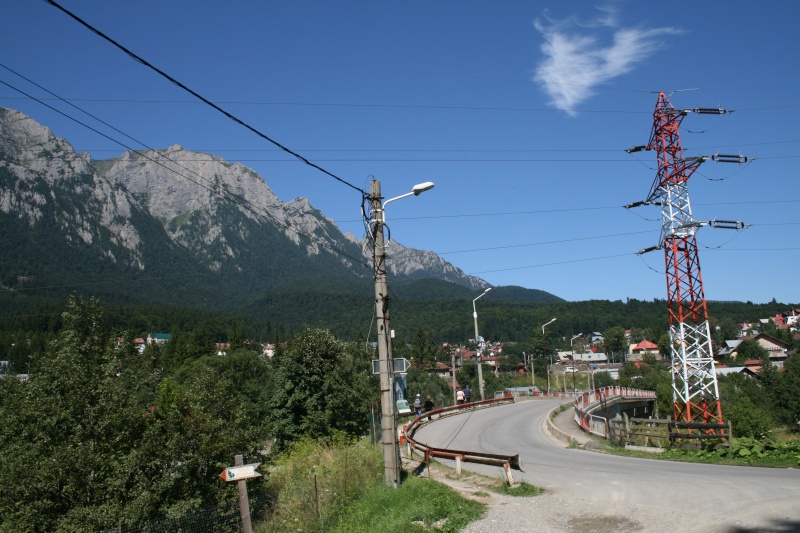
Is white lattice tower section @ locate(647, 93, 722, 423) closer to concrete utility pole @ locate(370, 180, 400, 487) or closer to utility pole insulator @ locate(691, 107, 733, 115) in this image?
utility pole insulator @ locate(691, 107, 733, 115)

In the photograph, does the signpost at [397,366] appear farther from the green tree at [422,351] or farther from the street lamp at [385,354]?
the green tree at [422,351]

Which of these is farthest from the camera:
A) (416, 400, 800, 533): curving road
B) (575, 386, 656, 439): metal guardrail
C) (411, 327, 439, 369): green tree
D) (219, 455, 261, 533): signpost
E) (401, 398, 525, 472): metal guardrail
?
(411, 327, 439, 369): green tree

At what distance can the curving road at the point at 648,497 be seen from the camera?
11.1m

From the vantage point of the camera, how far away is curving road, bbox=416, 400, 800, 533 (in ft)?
36.3

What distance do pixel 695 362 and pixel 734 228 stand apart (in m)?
7.17

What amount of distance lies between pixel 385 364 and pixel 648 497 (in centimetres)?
653

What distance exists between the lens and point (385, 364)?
50.8 ft

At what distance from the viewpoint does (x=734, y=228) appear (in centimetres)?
3158

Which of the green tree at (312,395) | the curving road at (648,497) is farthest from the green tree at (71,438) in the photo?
the green tree at (312,395)

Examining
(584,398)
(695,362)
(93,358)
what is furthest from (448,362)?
(93,358)

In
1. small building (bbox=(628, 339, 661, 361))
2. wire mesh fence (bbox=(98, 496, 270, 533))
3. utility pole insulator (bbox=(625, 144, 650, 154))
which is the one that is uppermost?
utility pole insulator (bbox=(625, 144, 650, 154))

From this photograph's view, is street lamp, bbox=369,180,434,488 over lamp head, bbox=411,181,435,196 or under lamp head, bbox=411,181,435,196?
under

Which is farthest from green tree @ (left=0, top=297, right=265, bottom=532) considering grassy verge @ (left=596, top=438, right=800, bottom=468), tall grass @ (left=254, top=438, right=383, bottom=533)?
grassy verge @ (left=596, top=438, right=800, bottom=468)

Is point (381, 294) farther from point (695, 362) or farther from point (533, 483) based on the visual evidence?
point (695, 362)
